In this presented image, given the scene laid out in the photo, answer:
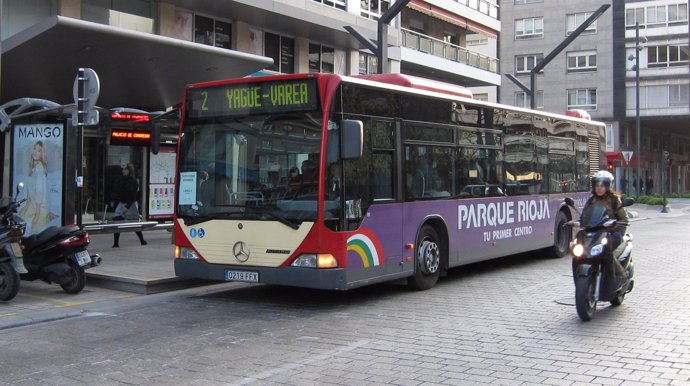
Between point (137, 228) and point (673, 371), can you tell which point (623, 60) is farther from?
point (673, 371)

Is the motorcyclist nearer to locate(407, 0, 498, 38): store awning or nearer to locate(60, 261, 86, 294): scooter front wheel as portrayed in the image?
locate(60, 261, 86, 294): scooter front wheel

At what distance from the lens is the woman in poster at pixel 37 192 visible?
36.4 feet

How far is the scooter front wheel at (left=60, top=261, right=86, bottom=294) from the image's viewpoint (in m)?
9.63

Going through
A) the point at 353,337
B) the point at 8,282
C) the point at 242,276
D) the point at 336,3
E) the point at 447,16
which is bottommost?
the point at 353,337

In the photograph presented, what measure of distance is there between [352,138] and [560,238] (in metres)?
8.05

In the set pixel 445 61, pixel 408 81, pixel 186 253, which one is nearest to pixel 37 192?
pixel 186 253

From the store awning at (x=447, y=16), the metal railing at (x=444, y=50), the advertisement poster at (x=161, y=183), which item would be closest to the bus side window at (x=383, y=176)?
the advertisement poster at (x=161, y=183)

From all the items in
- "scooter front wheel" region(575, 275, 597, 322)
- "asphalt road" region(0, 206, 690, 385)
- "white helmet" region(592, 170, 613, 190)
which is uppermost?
"white helmet" region(592, 170, 613, 190)

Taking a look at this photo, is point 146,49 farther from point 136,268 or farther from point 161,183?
point 136,268

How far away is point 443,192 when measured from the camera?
10.3 meters

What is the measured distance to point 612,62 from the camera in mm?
54062

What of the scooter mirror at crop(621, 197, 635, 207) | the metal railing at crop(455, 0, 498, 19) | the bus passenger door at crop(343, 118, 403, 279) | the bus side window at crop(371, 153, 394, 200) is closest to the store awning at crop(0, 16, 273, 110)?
the bus passenger door at crop(343, 118, 403, 279)

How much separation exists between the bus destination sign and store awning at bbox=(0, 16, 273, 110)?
467 centimetres

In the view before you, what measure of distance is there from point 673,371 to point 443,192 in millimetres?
5112
